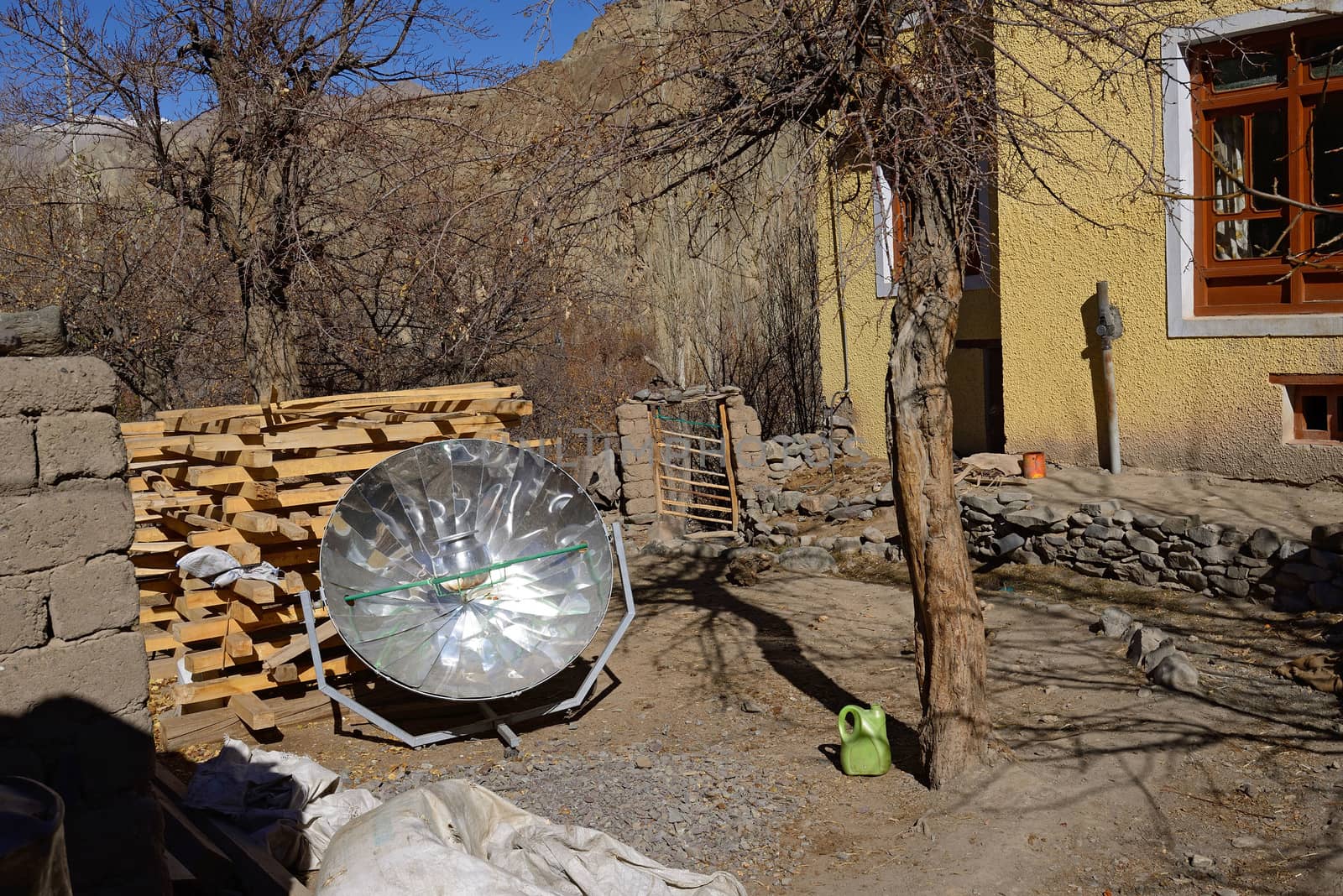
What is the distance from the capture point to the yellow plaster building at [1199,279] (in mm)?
9648

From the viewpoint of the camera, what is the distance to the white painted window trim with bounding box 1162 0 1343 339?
9.47m

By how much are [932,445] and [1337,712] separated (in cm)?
304

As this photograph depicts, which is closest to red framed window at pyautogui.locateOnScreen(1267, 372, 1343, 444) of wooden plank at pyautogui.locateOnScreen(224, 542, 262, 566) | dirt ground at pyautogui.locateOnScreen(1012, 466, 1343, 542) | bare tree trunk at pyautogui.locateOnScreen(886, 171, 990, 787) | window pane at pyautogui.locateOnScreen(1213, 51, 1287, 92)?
dirt ground at pyautogui.locateOnScreen(1012, 466, 1343, 542)

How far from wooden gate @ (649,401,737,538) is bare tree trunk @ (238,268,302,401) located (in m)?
5.03

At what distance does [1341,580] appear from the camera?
802 centimetres

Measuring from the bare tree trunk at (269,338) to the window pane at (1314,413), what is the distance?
9848mm

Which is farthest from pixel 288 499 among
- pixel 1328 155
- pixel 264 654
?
pixel 1328 155

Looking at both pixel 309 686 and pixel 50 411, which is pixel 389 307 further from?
pixel 50 411

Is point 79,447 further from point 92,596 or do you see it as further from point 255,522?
point 255,522

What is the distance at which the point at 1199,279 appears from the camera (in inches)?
416

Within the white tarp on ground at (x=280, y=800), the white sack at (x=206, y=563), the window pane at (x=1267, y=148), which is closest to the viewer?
the white tarp on ground at (x=280, y=800)

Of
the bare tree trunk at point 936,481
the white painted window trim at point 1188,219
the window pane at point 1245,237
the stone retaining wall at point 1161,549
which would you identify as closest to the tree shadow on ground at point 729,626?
the bare tree trunk at point 936,481

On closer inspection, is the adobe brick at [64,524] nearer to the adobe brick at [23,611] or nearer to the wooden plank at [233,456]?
the adobe brick at [23,611]

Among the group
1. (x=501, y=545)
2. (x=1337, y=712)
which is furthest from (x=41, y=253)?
(x=1337, y=712)
